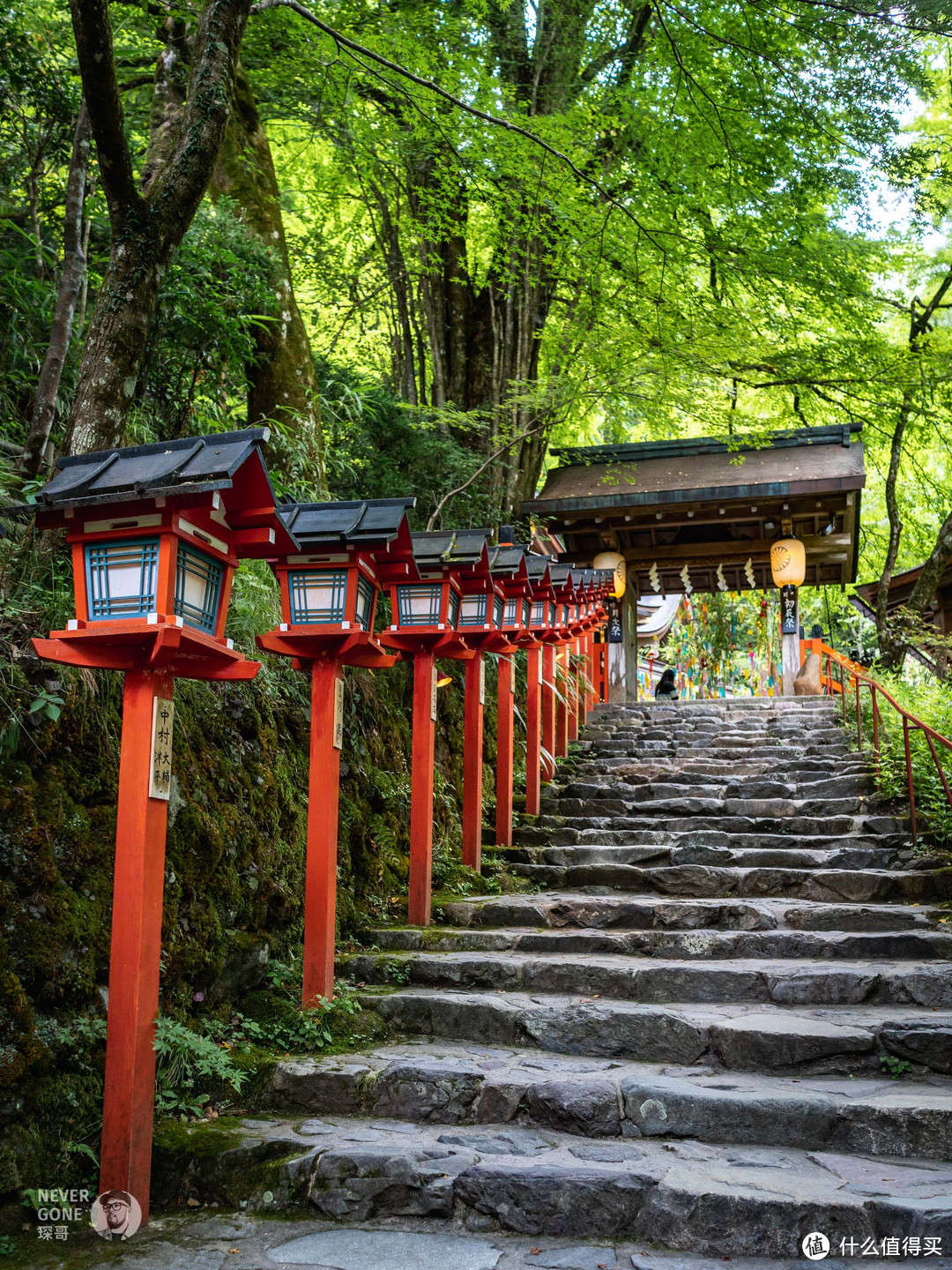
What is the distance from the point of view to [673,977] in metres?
5.14

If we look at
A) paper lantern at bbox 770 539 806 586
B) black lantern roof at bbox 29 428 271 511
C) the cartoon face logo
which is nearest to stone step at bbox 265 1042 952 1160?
the cartoon face logo

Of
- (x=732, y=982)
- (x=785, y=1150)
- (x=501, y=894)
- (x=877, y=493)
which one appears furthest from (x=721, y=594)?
(x=785, y=1150)

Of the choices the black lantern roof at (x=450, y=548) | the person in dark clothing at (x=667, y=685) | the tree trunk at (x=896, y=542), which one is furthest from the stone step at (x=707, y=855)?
the person in dark clothing at (x=667, y=685)

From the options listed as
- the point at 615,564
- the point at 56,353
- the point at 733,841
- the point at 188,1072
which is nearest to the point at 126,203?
the point at 56,353

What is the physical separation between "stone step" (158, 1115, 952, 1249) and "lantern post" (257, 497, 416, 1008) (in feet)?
3.76

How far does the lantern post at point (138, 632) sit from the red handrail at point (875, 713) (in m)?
5.17

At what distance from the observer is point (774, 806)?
8.46 metres

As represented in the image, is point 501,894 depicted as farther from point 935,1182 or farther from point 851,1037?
point 935,1182

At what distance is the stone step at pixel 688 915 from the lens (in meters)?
5.85

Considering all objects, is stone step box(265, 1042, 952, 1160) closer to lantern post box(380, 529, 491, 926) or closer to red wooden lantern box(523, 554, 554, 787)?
lantern post box(380, 529, 491, 926)

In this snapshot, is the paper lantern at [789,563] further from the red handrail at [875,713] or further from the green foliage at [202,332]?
the green foliage at [202,332]

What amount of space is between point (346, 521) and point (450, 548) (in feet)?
5.64

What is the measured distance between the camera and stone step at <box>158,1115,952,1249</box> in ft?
10.3

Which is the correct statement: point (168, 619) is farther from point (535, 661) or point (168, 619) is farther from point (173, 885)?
point (535, 661)
